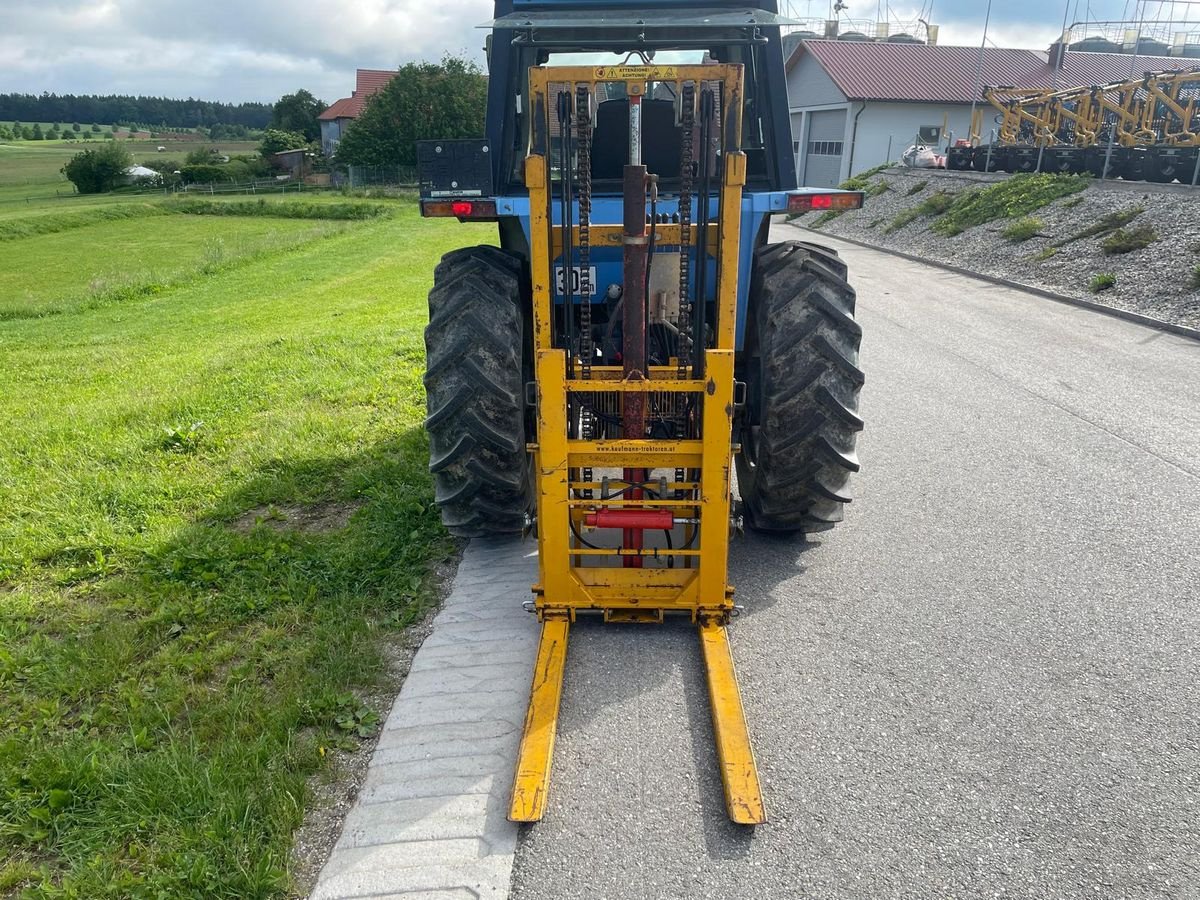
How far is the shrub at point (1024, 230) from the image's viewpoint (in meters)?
16.9

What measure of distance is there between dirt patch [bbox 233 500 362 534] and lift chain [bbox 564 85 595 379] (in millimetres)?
2049

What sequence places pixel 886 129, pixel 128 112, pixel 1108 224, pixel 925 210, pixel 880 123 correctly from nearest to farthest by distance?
pixel 1108 224
pixel 925 210
pixel 880 123
pixel 886 129
pixel 128 112

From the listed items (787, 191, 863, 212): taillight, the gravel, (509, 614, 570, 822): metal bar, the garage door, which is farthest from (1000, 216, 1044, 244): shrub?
the garage door

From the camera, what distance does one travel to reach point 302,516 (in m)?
5.08

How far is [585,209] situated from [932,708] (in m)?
2.45

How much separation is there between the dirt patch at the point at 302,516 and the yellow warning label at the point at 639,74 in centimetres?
291

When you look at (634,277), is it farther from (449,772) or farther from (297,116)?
(297,116)

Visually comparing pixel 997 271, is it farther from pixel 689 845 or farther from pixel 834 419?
pixel 689 845

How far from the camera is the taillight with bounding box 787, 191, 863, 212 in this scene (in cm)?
410

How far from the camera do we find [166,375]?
902 cm

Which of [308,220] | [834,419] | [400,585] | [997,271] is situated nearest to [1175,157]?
[997,271]

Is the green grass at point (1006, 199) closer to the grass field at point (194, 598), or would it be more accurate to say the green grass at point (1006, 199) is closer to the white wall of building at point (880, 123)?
the grass field at point (194, 598)

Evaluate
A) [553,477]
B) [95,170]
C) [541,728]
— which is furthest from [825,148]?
[95,170]

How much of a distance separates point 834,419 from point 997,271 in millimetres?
13834
